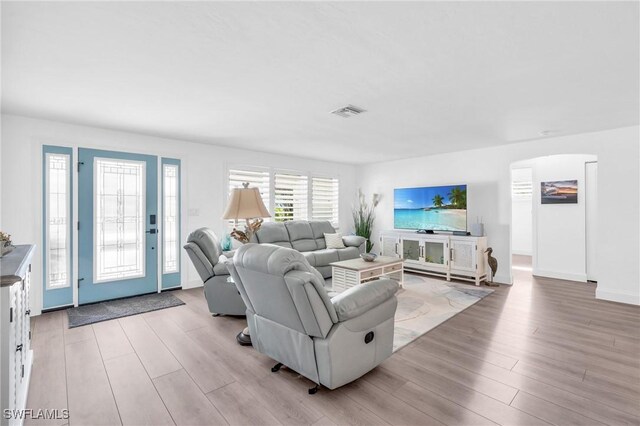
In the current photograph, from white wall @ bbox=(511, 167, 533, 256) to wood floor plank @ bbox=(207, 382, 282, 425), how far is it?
8.50m

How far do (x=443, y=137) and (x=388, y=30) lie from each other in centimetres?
327

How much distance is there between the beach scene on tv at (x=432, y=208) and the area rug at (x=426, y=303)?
112 cm

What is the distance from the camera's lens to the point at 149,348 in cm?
285

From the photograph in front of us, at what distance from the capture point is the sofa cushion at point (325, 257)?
5320 mm

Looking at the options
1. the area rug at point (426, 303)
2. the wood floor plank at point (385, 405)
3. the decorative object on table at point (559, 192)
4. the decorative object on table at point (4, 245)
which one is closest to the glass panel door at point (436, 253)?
the area rug at point (426, 303)

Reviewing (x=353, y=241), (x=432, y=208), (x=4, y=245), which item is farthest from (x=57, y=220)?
(x=432, y=208)

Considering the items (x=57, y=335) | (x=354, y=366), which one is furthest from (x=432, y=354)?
(x=57, y=335)

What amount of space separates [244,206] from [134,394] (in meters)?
1.62

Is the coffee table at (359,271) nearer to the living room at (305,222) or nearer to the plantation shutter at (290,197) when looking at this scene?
the living room at (305,222)

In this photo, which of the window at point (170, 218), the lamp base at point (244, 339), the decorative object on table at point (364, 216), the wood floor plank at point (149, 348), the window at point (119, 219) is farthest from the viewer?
the decorative object on table at point (364, 216)

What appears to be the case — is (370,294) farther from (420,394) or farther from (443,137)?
(443,137)

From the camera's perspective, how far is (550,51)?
2.16 meters

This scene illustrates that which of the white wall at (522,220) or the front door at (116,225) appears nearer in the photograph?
the front door at (116,225)

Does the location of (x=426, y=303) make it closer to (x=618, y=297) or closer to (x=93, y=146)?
(x=618, y=297)
